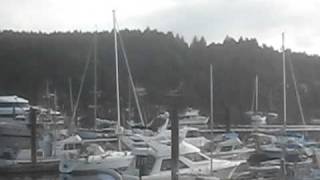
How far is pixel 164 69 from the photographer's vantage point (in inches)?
3994

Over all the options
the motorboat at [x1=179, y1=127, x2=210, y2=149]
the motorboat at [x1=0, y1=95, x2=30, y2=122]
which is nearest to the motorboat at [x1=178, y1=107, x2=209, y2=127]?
the motorboat at [x1=0, y1=95, x2=30, y2=122]

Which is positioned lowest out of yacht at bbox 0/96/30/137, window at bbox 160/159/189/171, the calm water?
the calm water

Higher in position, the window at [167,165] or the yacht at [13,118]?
the yacht at [13,118]

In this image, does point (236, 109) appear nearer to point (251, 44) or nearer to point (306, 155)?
point (251, 44)

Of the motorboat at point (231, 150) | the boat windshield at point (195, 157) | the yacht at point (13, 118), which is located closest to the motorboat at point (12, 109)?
the yacht at point (13, 118)

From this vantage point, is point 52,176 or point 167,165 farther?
point 52,176

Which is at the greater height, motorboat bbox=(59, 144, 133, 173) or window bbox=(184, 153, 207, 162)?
window bbox=(184, 153, 207, 162)

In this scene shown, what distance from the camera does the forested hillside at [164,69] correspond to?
83.9 meters

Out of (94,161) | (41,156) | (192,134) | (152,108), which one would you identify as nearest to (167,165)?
(94,161)

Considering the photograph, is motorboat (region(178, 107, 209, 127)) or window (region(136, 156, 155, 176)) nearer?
window (region(136, 156, 155, 176))

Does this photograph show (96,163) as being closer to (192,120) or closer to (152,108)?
(192,120)

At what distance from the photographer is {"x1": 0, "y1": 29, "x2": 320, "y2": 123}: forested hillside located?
83.9 m

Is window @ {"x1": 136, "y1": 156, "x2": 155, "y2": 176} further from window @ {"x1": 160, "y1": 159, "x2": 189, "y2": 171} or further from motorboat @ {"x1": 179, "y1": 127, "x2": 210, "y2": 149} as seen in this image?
motorboat @ {"x1": 179, "y1": 127, "x2": 210, "y2": 149}

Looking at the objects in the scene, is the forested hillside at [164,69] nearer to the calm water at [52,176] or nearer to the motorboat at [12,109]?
the motorboat at [12,109]
